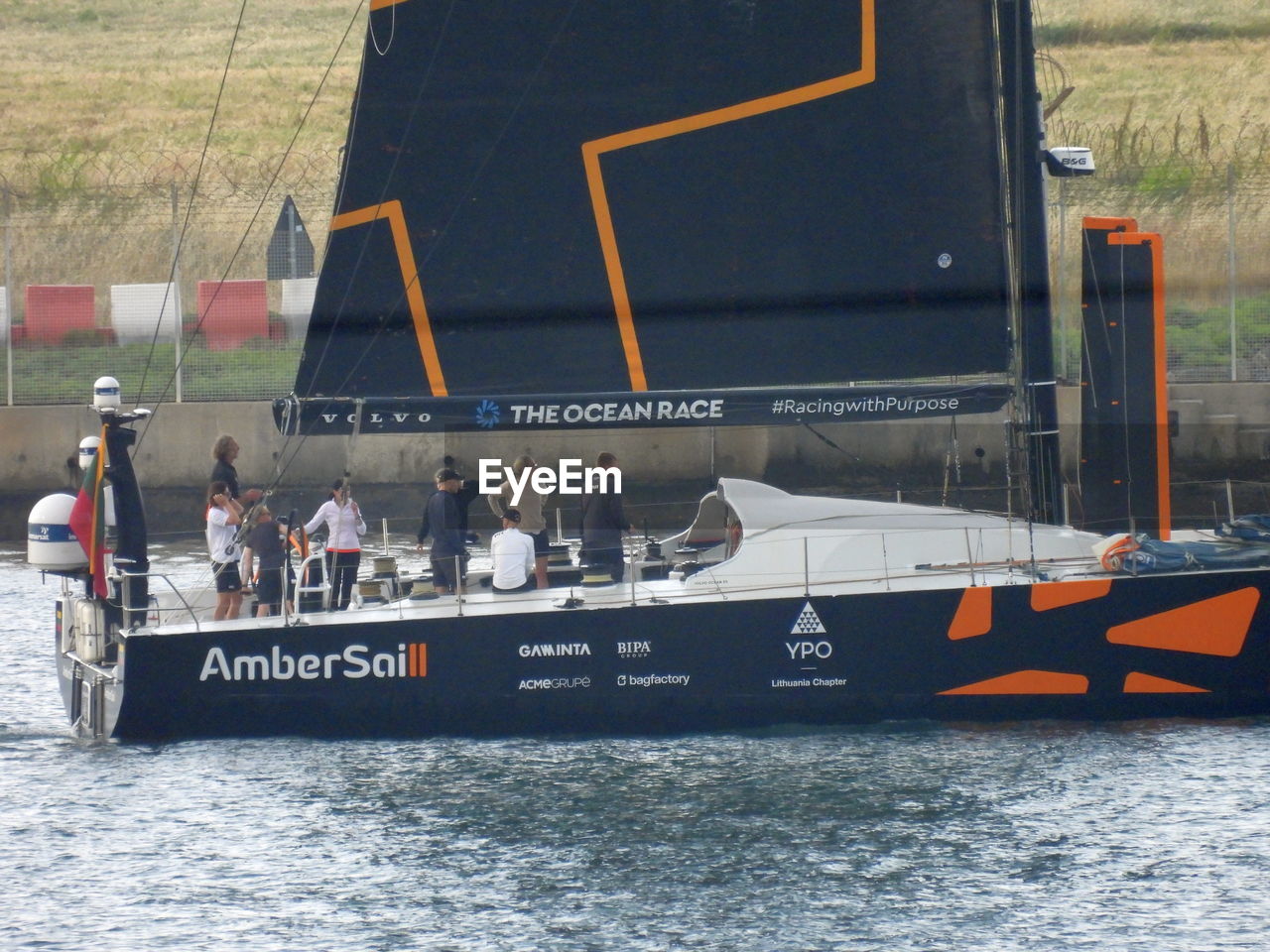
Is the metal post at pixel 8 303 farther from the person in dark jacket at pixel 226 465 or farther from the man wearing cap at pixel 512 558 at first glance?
the man wearing cap at pixel 512 558

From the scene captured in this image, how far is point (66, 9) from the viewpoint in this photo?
48219 mm

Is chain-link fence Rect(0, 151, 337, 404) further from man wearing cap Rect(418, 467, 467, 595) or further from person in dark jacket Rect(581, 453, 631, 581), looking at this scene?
person in dark jacket Rect(581, 453, 631, 581)

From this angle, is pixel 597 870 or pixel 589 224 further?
pixel 589 224

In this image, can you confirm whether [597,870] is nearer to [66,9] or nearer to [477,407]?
[477,407]

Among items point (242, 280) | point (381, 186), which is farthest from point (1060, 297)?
point (242, 280)

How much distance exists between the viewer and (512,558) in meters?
11.0

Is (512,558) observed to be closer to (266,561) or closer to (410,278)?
(266,561)

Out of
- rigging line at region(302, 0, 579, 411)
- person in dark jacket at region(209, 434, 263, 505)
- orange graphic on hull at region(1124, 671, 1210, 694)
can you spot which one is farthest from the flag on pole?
orange graphic on hull at region(1124, 671, 1210, 694)

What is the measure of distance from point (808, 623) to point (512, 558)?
2036mm

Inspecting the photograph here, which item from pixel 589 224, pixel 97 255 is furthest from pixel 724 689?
pixel 97 255

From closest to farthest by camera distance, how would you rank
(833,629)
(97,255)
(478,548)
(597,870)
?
(597,870) → (833,629) → (478,548) → (97,255)

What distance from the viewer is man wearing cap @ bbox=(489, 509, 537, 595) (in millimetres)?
11016

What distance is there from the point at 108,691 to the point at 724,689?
4016mm

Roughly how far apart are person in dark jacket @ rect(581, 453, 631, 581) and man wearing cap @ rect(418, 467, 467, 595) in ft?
2.77
